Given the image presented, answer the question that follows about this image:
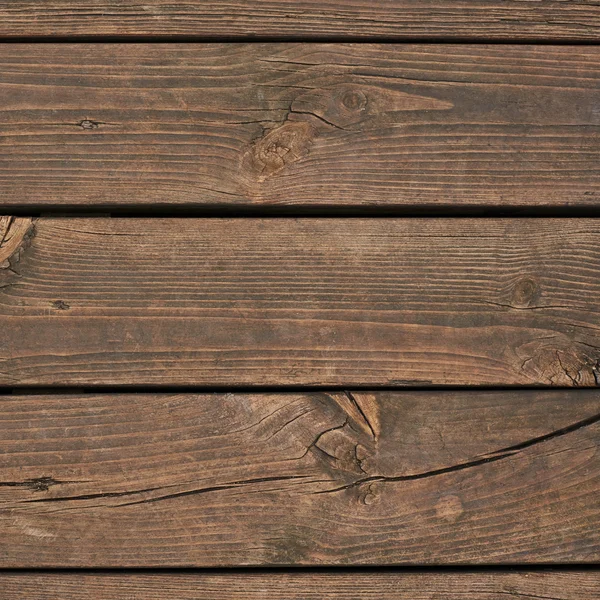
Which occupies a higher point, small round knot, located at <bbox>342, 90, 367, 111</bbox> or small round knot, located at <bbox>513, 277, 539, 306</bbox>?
small round knot, located at <bbox>342, 90, 367, 111</bbox>

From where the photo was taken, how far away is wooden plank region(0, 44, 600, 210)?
3.50 ft

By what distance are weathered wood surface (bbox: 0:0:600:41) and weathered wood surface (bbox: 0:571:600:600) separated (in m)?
0.97

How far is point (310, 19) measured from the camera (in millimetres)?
1097

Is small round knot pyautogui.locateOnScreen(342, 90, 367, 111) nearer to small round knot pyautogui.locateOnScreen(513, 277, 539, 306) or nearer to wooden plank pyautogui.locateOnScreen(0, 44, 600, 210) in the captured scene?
wooden plank pyautogui.locateOnScreen(0, 44, 600, 210)

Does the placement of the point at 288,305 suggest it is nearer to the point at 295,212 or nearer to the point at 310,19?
the point at 295,212

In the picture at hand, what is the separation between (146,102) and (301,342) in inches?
20.2

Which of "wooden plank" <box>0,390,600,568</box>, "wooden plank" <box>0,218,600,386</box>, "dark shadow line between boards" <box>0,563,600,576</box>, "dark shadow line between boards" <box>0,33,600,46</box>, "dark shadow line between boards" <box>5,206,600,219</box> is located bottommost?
"dark shadow line between boards" <box>0,563,600,576</box>

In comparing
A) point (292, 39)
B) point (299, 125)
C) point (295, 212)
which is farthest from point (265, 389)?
point (292, 39)

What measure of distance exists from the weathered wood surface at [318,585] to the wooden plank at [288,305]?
0.34 meters

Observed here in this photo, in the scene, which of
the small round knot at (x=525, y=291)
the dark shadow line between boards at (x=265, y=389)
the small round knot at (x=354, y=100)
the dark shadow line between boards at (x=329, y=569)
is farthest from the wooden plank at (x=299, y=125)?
the dark shadow line between boards at (x=329, y=569)

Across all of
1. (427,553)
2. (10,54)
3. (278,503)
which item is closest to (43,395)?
(278,503)

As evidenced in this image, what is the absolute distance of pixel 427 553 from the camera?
1058 millimetres

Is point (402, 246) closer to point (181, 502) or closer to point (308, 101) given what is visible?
point (308, 101)

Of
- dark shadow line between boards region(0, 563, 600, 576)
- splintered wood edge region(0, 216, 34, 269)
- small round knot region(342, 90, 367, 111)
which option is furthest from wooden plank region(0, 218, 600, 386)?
dark shadow line between boards region(0, 563, 600, 576)
